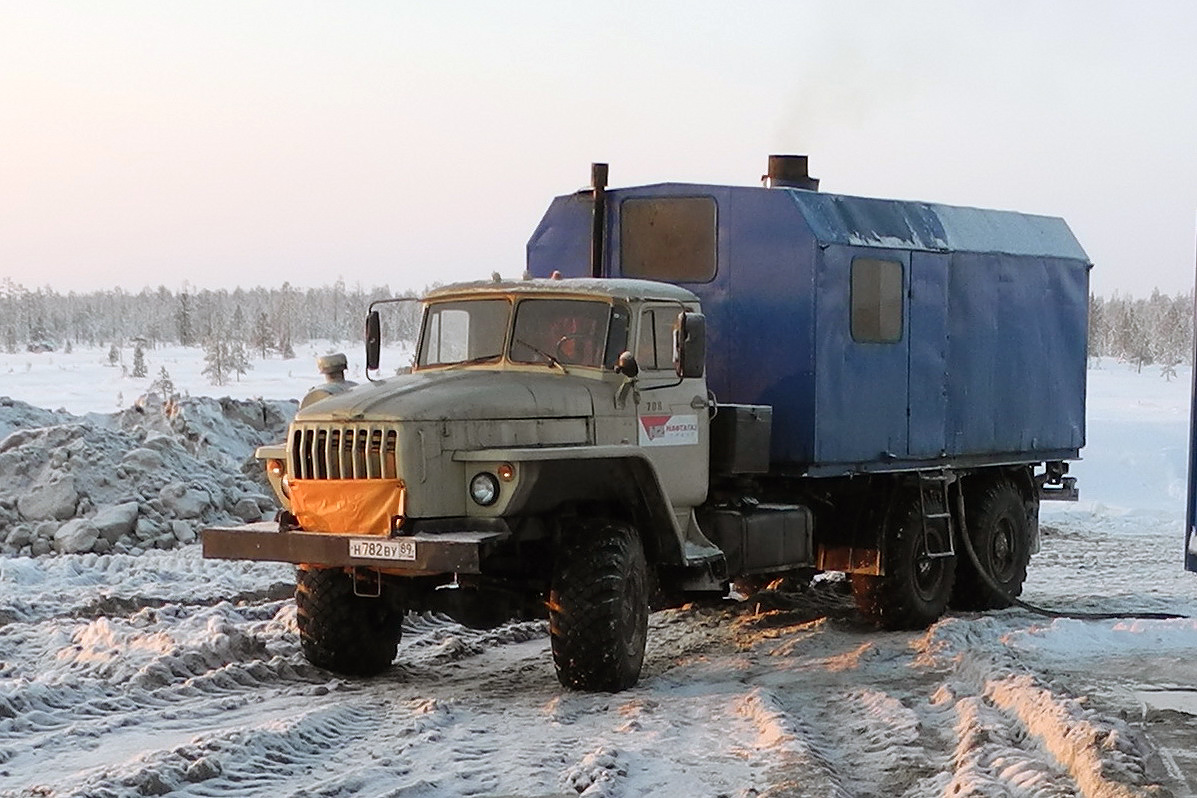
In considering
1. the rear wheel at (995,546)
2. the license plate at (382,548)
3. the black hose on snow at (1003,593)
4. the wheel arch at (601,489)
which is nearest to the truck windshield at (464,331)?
the wheel arch at (601,489)

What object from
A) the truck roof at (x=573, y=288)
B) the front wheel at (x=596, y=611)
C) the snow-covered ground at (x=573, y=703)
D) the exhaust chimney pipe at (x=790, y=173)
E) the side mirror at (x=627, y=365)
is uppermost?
the exhaust chimney pipe at (x=790, y=173)

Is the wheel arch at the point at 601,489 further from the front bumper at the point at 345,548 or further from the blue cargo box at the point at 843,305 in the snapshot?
the blue cargo box at the point at 843,305

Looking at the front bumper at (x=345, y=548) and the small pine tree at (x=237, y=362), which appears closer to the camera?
the front bumper at (x=345, y=548)

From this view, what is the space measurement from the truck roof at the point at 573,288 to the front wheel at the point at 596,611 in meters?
1.66

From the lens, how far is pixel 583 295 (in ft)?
36.3

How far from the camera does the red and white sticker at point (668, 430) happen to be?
1102 cm

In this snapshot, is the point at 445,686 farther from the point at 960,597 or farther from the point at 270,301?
the point at 270,301

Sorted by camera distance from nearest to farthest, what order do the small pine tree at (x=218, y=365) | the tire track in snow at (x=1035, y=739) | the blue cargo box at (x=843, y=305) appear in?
the tire track in snow at (x=1035, y=739)
the blue cargo box at (x=843, y=305)
the small pine tree at (x=218, y=365)

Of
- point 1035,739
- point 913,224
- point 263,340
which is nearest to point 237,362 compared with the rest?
point 263,340

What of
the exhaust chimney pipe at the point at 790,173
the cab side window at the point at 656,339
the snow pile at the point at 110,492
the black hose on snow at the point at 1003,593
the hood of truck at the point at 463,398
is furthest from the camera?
the snow pile at the point at 110,492

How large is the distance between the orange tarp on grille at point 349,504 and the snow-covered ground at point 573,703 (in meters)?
1.00

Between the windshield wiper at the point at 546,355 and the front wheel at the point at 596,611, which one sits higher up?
the windshield wiper at the point at 546,355

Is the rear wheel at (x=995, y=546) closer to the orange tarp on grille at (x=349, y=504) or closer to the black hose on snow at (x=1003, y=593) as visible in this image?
the black hose on snow at (x=1003, y=593)

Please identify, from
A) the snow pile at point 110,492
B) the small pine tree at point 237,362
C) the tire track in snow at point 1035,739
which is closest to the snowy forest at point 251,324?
the small pine tree at point 237,362
